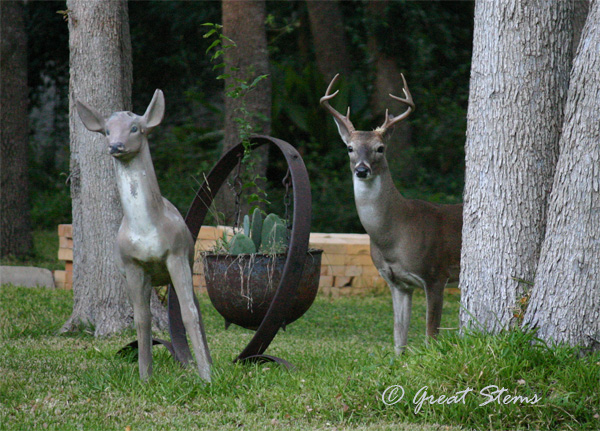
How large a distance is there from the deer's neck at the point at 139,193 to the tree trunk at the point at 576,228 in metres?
2.20

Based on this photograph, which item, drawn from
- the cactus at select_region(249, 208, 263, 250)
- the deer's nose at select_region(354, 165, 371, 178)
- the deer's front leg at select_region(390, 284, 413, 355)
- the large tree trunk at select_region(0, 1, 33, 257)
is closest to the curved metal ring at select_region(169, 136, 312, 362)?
the cactus at select_region(249, 208, 263, 250)

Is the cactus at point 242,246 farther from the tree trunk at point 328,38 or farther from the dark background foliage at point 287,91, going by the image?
the tree trunk at point 328,38

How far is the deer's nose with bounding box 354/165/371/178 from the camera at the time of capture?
5530mm

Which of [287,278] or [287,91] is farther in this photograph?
[287,91]

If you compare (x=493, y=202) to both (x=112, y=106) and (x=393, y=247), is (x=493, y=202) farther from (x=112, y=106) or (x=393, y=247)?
(x=112, y=106)

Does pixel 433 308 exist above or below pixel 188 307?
below

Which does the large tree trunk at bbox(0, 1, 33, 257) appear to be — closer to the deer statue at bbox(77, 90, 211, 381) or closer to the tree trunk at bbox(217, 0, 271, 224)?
the tree trunk at bbox(217, 0, 271, 224)

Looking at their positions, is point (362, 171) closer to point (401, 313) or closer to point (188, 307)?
point (401, 313)

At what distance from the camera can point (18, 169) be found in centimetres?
1090

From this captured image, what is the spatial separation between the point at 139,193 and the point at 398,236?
213cm

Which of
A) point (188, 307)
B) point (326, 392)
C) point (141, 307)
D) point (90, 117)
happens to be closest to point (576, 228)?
point (326, 392)

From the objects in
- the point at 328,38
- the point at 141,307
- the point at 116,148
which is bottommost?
the point at 141,307

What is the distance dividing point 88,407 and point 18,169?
7374 mm

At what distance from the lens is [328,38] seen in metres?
14.5
